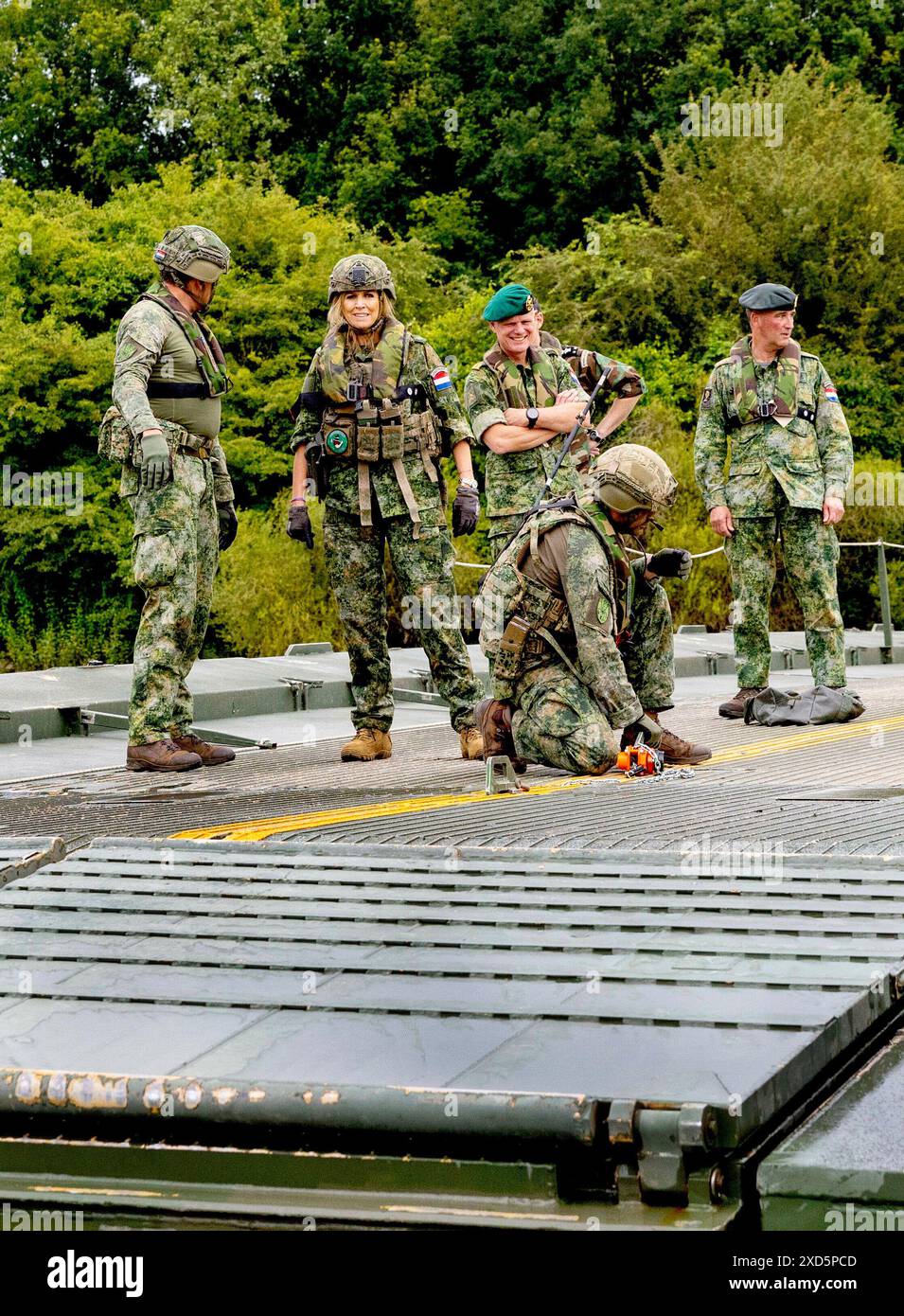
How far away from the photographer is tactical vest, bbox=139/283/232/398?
22.9ft

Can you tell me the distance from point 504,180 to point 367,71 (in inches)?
170

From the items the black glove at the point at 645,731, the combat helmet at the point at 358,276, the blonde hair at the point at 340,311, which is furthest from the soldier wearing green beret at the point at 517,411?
the black glove at the point at 645,731

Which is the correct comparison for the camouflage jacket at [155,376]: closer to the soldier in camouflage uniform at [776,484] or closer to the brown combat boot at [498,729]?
the brown combat boot at [498,729]

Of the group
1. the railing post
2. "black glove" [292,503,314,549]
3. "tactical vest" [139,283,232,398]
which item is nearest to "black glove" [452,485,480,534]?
"black glove" [292,503,314,549]

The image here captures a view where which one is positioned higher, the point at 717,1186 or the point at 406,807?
the point at 406,807

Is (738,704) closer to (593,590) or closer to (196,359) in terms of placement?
(593,590)

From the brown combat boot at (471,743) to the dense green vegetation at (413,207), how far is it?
24.6 ft

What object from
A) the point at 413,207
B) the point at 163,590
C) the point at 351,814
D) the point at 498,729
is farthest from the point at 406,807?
the point at 413,207

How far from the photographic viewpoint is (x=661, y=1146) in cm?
220

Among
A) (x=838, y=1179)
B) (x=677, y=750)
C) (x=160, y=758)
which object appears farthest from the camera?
(x=160, y=758)

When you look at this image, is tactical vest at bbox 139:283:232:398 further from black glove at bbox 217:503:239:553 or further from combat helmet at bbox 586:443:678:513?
combat helmet at bbox 586:443:678:513

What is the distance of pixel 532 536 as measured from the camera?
5.92 m

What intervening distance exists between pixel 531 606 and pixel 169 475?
1.64 meters

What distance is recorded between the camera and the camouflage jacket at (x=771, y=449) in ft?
27.3
